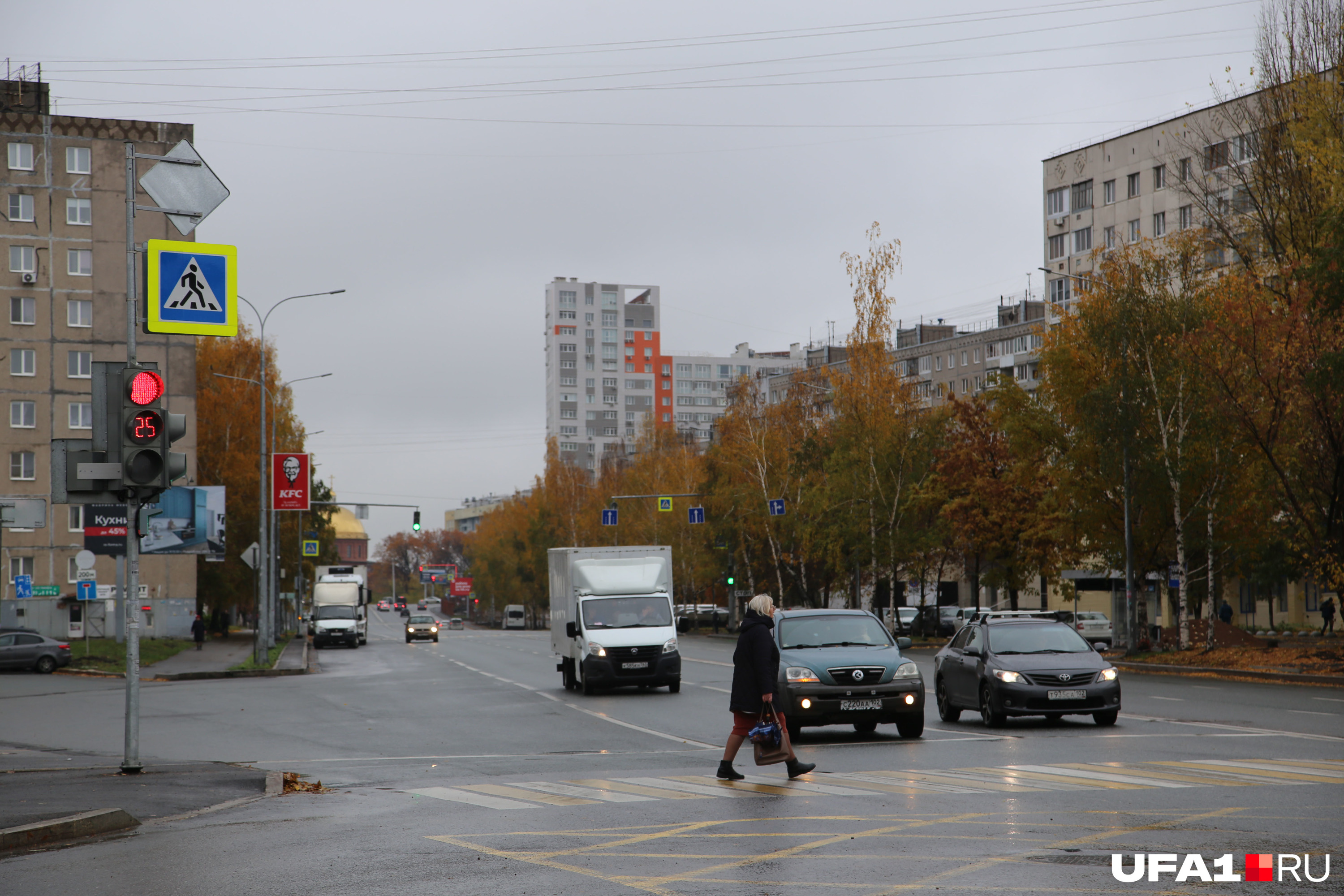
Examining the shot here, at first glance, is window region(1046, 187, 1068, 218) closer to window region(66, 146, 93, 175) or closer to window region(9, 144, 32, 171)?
window region(66, 146, 93, 175)

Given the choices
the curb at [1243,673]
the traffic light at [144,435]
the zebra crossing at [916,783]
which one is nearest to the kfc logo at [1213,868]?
the zebra crossing at [916,783]

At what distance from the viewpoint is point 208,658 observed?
50219mm

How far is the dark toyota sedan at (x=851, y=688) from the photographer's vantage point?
18.0m

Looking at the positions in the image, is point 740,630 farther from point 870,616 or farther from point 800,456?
point 800,456

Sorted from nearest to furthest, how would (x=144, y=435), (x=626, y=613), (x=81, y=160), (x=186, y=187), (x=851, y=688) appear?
(x=144, y=435), (x=186, y=187), (x=851, y=688), (x=626, y=613), (x=81, y=160)

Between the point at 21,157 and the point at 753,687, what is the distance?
65.7m

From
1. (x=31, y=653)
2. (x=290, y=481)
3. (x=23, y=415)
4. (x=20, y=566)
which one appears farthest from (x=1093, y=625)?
(x=23, y=415)

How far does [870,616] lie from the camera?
1959cm

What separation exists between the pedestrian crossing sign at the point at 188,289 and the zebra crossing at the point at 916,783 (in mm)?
5895

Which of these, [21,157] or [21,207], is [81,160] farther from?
[21,207]

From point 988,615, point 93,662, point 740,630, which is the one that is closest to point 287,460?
point 93,662

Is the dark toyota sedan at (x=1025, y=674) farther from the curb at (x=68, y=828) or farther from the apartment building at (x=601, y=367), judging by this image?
the apartment building at (x=601, y=367)

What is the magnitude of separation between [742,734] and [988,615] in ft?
29.2

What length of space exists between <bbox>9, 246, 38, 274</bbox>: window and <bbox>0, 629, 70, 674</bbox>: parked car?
1144 inches
